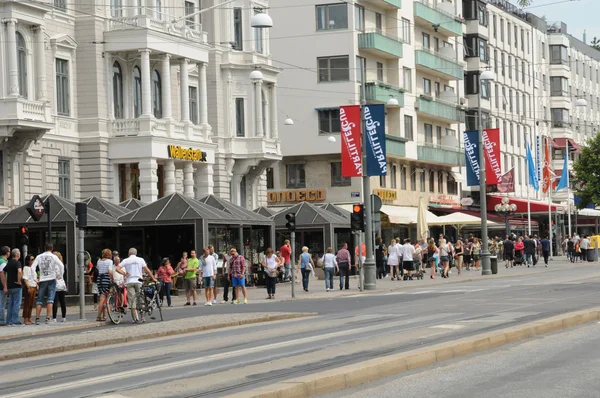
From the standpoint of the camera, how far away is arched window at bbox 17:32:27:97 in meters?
44.1

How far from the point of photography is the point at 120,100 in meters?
50.7

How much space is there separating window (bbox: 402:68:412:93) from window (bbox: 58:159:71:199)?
3326cm

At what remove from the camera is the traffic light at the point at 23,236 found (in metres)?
38.0

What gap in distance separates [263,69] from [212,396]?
4721 centimetres

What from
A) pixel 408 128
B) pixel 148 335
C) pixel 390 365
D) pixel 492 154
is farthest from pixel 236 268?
pixel 408 128

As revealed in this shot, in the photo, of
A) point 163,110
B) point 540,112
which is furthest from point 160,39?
point 540,112

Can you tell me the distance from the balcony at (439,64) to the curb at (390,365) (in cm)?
5783

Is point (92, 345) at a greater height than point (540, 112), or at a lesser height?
lesser

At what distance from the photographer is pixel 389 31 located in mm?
76938

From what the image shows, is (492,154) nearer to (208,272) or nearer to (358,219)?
(358,219)

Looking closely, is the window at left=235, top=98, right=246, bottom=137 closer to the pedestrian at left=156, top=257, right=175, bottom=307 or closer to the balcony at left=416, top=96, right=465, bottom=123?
the balcony at left=416, top=96, right=465, bottom=123

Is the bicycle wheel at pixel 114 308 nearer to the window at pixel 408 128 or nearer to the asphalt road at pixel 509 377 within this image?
the asphalt road at pixel 509 377

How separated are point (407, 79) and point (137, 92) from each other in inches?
1190

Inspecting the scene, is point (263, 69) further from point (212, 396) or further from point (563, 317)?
point (212, 396)
